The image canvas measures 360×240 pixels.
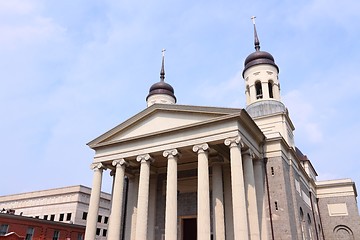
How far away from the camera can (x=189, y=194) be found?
86.1 ft

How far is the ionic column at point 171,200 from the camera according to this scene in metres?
19.7

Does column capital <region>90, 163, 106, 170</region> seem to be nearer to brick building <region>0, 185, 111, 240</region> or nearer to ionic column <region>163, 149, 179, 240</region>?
ionic column <region>163, 149, 179, 240</region>

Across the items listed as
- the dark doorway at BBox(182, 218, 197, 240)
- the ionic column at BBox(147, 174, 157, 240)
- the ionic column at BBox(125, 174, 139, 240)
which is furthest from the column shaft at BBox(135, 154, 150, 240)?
the dark doorway at BBox(182, 218, 197, 240)

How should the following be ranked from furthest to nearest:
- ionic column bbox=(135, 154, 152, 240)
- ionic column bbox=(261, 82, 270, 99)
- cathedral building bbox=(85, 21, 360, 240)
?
ionic column bbox=(261, 82, 270, 99), ionic column bbox=(135, 154, 152, 240), cathedral building bbox=(85, 21, 360, 240)

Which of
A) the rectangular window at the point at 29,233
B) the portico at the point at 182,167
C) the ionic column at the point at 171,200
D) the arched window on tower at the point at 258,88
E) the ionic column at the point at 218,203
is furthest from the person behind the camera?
the rectangular window at the point at 29,233

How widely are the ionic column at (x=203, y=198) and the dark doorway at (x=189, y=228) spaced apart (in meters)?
6.76

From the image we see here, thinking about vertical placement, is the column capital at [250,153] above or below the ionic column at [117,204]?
above

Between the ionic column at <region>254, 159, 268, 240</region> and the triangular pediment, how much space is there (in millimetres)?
5241

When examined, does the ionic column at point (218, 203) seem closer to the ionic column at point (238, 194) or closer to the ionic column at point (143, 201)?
the ionic column at point (238, 194)

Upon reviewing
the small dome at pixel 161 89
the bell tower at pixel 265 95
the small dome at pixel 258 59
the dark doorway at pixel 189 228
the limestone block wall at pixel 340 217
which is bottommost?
the dark doorway at pixel 189 228

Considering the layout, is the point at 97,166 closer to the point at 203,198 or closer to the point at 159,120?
the point at 159,120

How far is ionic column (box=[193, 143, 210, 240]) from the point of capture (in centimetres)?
1877

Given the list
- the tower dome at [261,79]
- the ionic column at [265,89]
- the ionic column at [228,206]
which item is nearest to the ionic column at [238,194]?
the ionic column at [228,206]

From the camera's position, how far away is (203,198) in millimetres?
19531
